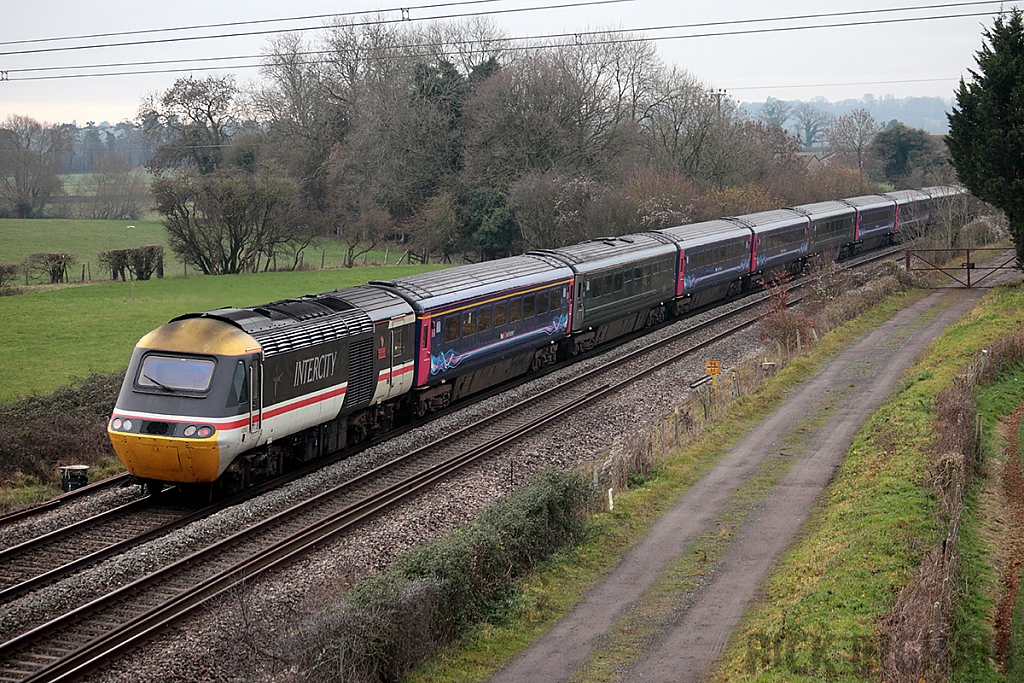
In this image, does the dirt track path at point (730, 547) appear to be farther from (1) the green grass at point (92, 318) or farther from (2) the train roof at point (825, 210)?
(2) the train roof at point (825, 210)

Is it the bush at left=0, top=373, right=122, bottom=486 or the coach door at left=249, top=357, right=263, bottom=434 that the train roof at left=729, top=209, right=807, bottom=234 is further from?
the coach door at left=249, top=357, right=263, bottom=434

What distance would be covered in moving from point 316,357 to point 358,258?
4166 centimetres

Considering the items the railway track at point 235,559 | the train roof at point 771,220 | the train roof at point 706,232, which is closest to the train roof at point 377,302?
the railway track at point 235,559

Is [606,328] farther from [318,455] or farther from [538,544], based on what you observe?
[538,544]

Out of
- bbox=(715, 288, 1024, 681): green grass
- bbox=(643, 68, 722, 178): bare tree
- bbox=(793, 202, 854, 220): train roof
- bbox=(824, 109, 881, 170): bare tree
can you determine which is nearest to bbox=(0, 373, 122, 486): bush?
bbox=(715, 288, 1024, 681): green grass

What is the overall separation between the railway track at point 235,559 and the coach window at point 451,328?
207cm

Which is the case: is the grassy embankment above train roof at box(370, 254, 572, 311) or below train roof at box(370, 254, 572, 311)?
below

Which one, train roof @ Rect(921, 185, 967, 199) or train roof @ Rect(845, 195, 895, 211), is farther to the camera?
train roof @ Rect(921, 185, 967, 199)

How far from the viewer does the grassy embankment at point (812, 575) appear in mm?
10617

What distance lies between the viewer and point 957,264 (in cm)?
4809

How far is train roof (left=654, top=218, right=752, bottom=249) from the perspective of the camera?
36.4 meters

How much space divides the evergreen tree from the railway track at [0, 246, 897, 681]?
19.9m

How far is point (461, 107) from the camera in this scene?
5869cm

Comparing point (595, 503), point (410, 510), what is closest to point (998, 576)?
point (595, 503)
